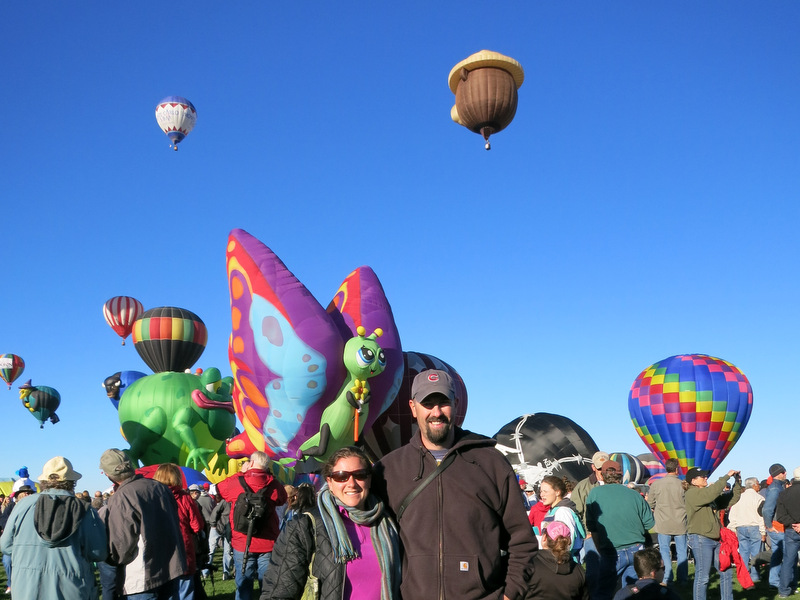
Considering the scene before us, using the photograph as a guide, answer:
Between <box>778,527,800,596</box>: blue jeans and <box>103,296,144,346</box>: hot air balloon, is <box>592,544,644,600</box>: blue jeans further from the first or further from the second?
<box>103,296,144,346</box>: hot air balloon

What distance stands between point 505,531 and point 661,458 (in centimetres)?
2191

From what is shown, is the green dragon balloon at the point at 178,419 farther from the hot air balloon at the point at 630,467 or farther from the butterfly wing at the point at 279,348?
the hot air balloon at the point at 630,467

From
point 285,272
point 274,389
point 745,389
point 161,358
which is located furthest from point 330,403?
point 745,389

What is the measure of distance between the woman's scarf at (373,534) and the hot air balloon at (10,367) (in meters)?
36.9

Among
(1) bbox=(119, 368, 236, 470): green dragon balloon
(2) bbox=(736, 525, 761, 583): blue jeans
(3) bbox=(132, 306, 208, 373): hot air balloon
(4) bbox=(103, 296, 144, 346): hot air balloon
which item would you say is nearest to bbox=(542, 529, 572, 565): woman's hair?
(2) bbox=(736, 525, 761, 583): blue jeans

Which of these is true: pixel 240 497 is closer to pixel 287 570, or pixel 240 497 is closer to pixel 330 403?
pixel 287 570

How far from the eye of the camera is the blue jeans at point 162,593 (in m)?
5.12

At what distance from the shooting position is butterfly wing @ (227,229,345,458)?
50.4 ft

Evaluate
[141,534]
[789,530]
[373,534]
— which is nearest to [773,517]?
[789,530]

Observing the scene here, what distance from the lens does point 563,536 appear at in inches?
206

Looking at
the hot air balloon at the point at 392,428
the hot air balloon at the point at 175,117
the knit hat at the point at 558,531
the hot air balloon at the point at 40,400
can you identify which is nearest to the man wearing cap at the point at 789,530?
the knit hat at the point at 558,531

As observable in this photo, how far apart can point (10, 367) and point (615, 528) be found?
1359 inches

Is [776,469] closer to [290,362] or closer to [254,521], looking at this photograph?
[254,521]

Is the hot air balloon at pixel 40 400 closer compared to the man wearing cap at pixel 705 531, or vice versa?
the man wearing cap at pixel 705 531
